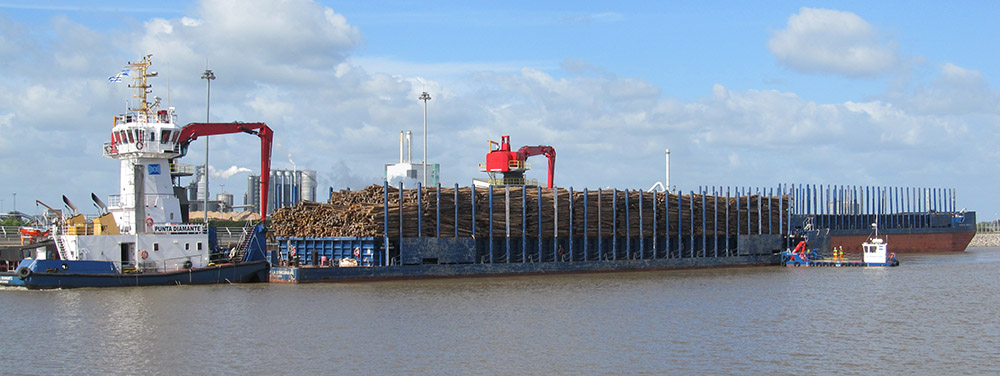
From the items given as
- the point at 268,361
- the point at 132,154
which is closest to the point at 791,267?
the point at 132,154

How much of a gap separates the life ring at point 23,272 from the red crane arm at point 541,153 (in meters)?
36.9

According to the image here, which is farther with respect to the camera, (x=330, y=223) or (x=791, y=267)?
(x=791, y=267)

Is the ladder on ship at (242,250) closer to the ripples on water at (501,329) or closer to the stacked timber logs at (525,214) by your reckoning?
the stacked timber logs at (525,214)

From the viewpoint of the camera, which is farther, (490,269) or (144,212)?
(490,269)

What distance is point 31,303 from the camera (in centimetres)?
3183

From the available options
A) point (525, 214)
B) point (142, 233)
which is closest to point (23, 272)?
point (142, 233)

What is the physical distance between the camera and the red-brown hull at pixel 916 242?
73812mm

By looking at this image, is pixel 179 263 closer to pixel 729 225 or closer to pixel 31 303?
pixel 31 303

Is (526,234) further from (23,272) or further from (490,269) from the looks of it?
(23,272)

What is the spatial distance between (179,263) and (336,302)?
28.8ft

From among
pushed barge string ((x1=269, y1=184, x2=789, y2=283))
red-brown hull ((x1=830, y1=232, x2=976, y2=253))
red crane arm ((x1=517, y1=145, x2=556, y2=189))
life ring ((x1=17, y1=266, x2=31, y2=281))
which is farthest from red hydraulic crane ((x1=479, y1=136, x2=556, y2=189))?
life ring ((x1=17, y1=266, x2=31, y2=281))

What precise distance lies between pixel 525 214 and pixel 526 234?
1.01 m

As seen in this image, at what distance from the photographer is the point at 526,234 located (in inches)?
1843

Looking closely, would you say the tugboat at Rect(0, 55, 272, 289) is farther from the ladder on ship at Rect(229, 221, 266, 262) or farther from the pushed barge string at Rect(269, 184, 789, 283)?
the pushed barge string at Rect(269, 184, 789, 283)
